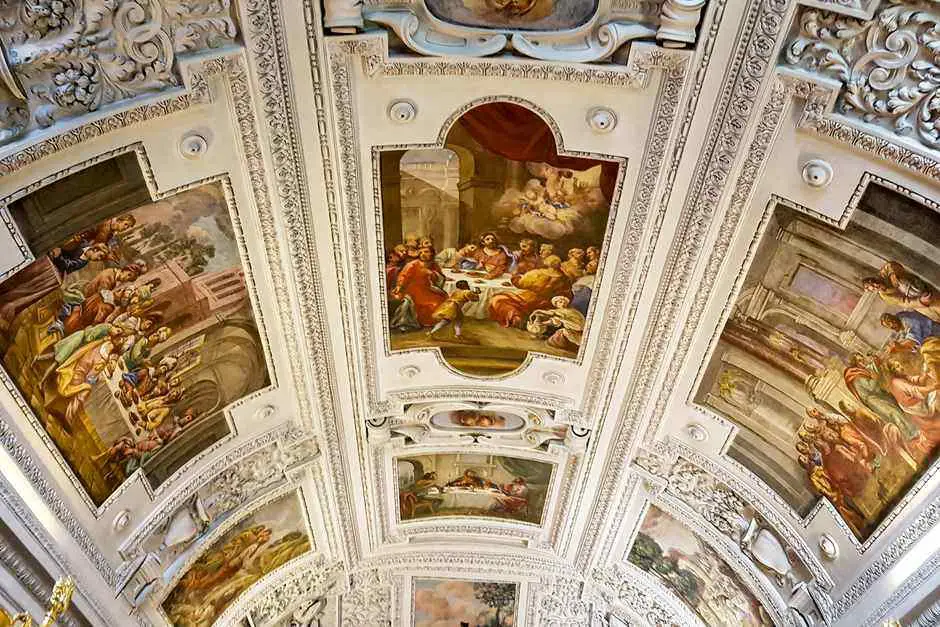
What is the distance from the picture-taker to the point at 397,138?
8805 mm

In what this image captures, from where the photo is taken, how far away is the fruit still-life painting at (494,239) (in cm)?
897

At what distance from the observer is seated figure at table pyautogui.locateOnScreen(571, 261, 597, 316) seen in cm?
1010

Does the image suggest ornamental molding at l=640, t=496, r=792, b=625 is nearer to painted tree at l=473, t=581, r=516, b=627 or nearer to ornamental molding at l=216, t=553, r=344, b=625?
painted tree at l=473, t=581, r=516, b=627

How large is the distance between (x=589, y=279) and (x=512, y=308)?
47.7 inches

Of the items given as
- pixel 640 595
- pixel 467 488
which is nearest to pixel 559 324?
pixel 467 488

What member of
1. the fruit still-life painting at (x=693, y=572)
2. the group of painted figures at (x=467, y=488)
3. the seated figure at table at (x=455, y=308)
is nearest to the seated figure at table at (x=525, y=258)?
the seated figure at table at (x=455, y=308)

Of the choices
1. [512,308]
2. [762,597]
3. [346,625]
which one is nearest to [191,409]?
[512,308]

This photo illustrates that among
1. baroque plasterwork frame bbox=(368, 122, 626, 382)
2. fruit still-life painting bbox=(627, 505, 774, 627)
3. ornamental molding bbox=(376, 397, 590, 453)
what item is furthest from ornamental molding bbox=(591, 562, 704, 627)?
baroque plasterwork frame bbox=(368, 122, 626, 382)

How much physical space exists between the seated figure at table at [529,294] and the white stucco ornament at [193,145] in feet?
13.6

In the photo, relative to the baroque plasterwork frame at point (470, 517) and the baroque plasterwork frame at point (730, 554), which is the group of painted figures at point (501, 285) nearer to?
the baroque plasterwork frame at point (470, 517)

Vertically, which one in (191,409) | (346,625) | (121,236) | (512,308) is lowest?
(346,625)

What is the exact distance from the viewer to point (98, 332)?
8.73m

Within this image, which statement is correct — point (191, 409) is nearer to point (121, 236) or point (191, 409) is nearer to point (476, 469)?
point (121, 236)

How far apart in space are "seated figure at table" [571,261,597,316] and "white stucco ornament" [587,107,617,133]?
6.61 feet
